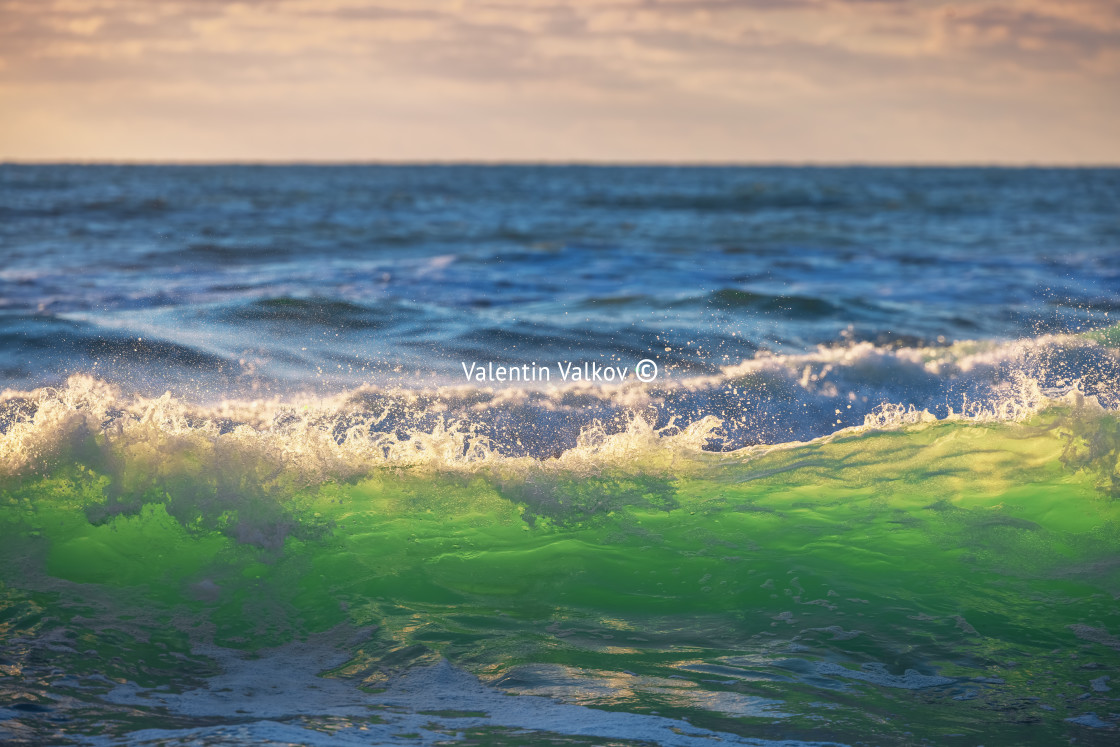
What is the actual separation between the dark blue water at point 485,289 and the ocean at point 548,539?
0.12 metres

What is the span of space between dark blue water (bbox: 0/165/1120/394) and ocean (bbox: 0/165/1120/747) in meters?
0.12

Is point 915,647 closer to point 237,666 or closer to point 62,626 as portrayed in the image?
point 237,666

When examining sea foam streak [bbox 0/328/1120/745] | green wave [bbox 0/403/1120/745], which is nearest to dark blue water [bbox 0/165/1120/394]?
sea foam streak [bbox 0/328/1120/745]

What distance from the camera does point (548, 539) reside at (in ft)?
15.2

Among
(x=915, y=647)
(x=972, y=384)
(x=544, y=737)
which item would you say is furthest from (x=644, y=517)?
(x=972, y=384)

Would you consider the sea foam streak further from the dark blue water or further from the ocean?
the dark blue water

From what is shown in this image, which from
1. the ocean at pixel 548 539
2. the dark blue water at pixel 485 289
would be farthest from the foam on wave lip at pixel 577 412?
the dark blue water at pixel 485 289

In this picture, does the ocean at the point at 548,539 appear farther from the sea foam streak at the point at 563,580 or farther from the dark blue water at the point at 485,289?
the dark blue water at the point at 485,289

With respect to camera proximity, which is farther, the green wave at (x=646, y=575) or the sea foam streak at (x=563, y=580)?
the green wave at (x=646, y=575)

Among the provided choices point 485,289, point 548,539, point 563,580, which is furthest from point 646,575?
point 485,289

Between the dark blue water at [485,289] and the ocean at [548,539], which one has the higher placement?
the dark blue water at [485,289]

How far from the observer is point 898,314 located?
1130 cm

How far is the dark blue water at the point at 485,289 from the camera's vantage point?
27.2 feet

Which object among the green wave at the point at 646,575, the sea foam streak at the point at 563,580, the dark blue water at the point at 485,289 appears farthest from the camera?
the dark blue water at the point at 485,289
